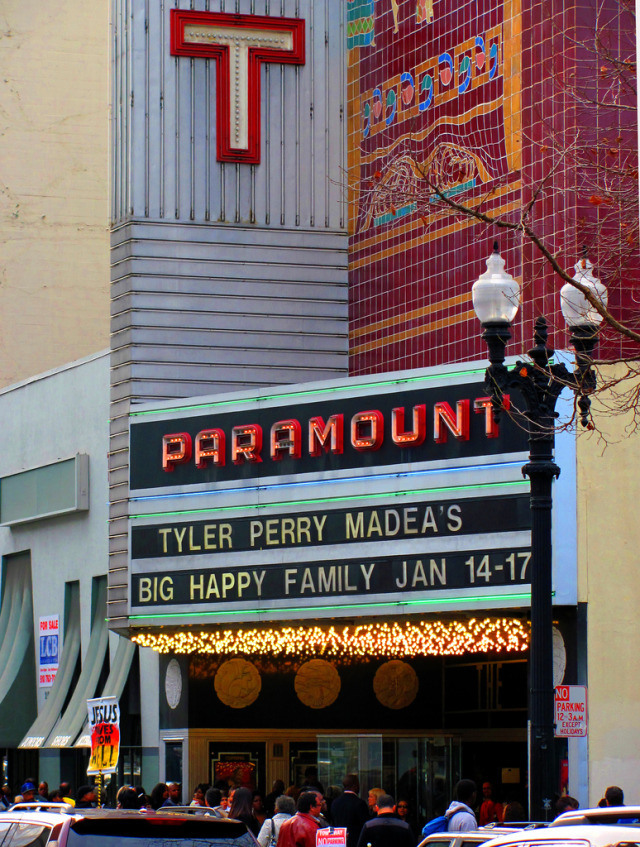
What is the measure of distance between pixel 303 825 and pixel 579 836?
7.79 m

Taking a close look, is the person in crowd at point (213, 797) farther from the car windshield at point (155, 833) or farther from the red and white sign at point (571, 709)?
the car windshield at point (155, 833)

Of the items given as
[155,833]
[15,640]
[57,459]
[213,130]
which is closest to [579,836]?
[155,833]

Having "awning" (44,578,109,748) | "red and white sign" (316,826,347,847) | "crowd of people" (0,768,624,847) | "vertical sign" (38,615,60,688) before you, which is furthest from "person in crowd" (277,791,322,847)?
"vertical sign" (38,615,60,688)

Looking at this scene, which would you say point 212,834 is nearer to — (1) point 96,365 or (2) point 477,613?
(2) point 477,613

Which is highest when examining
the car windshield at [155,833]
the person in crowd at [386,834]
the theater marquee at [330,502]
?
the theater marquee at [330,502]

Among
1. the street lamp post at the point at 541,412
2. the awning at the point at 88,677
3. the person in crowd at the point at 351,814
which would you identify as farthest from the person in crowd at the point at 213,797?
the awning at the point at 88,677

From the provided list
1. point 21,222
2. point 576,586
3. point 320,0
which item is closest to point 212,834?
point 576,586

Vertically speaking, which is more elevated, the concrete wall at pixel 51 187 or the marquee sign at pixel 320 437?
the concrete wall at pixel 51 187

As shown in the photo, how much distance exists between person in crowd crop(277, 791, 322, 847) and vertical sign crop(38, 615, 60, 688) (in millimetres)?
A: 17930

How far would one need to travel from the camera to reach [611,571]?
2292 cm

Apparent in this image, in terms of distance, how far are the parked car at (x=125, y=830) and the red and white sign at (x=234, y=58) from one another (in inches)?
820

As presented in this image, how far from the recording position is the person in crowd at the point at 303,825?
16328mm

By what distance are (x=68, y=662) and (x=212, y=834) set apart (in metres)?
23.8

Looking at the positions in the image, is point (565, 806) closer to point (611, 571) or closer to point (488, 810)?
point (488, 810)
